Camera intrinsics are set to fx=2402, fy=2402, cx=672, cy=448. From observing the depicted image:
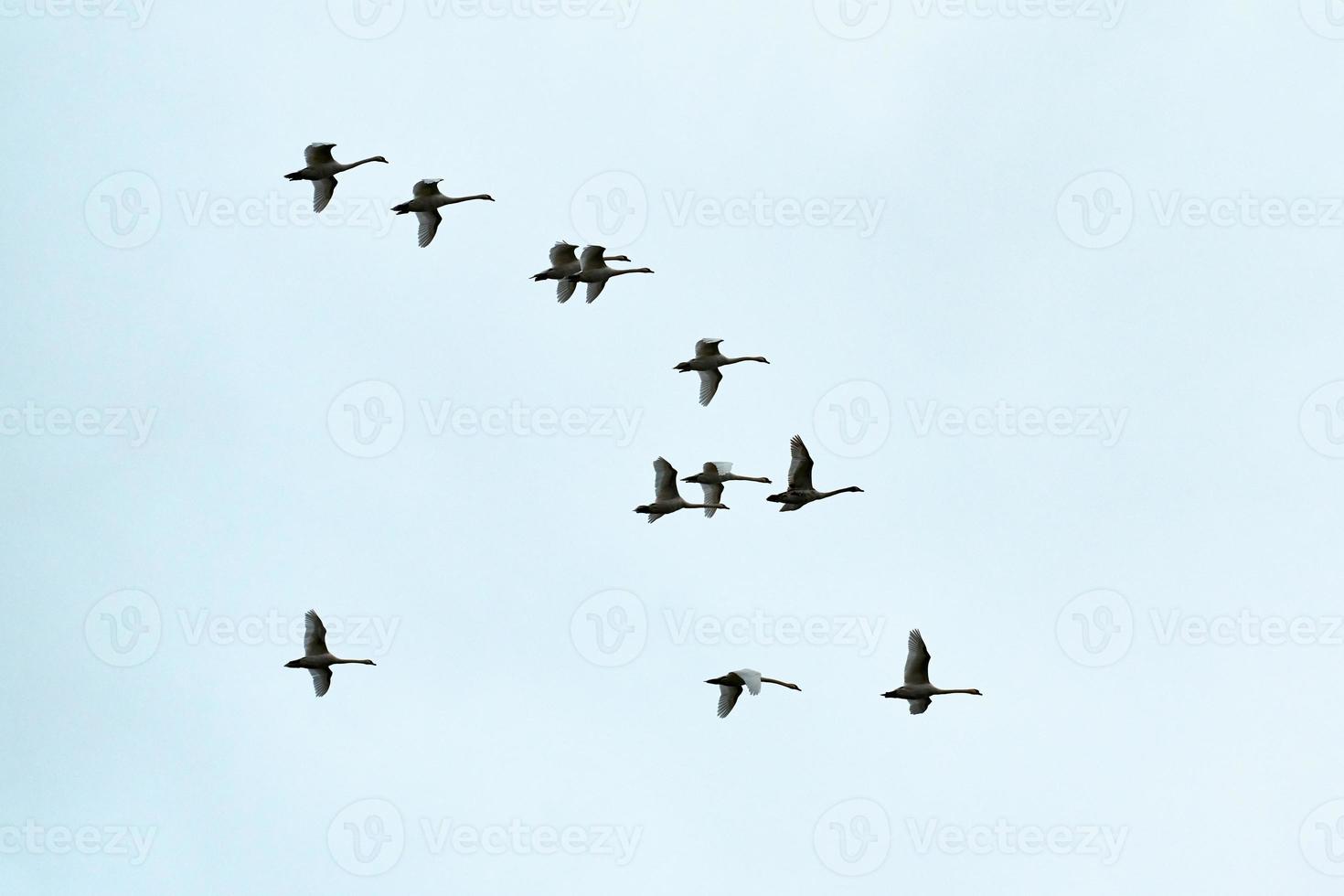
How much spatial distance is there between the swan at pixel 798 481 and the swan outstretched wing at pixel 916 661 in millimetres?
5208

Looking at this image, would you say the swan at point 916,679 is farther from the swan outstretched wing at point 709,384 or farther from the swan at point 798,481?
the swan outstretched wing at point 709,384

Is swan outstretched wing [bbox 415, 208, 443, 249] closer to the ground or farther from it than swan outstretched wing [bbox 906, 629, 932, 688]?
farther from it

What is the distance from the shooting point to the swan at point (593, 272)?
70.9m

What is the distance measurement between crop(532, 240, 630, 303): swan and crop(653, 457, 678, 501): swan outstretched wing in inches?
223

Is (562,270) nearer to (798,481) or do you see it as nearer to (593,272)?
(593,272)

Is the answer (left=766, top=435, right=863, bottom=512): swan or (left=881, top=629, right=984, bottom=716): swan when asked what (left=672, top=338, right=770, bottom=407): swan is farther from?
(left=881, top=629, right=984, bottom=716): swan

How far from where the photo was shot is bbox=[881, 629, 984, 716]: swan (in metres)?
68.0

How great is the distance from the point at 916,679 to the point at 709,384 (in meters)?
11.0

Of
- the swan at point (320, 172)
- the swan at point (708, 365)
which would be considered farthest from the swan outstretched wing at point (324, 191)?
the swan at point (708, 365)

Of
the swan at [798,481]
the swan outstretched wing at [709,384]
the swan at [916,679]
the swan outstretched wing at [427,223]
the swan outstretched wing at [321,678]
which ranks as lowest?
the swan outstretched wing at [321,678]

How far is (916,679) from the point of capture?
68312 millimetres

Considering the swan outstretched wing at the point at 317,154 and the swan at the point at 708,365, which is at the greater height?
the swan outstretched wing at the point at 317,154

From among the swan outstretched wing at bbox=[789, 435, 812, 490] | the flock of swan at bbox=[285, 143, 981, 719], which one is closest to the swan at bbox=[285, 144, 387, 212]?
the flock of swan at bbox=[285, 143, 981, 719]

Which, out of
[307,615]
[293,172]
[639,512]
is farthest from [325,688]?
[293,172]
